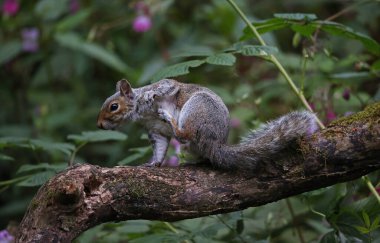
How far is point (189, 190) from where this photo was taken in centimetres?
253

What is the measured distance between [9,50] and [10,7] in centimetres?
49

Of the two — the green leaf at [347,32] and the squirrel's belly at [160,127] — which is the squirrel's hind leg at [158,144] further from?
the green leaf at [347,32]

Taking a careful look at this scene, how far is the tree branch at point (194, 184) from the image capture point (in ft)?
7.52

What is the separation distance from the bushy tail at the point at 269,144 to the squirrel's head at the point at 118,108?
63 centimetres

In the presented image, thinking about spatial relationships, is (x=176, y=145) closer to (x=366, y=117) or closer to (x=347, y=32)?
(x=347, y=32)

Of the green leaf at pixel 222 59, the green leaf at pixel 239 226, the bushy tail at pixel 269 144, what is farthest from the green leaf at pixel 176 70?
the green leaf at pixel 239 226

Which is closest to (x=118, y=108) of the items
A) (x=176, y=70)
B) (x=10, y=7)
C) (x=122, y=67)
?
(x=176, y=70)

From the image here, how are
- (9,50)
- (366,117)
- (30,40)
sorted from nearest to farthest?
1. (366,117)
2. (9,50)
3. (30,40)

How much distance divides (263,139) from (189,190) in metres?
0.41

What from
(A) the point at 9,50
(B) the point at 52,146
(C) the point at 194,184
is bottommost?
(C) the point at 194,184

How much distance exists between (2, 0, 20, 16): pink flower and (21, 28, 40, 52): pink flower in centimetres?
22

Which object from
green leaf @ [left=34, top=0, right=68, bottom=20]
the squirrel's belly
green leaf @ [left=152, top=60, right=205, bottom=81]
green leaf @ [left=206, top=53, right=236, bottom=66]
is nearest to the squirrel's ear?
the squirrel's belly

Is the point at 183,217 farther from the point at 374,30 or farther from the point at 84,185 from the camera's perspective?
the point at 374,30

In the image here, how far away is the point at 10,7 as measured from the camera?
5875 mm
